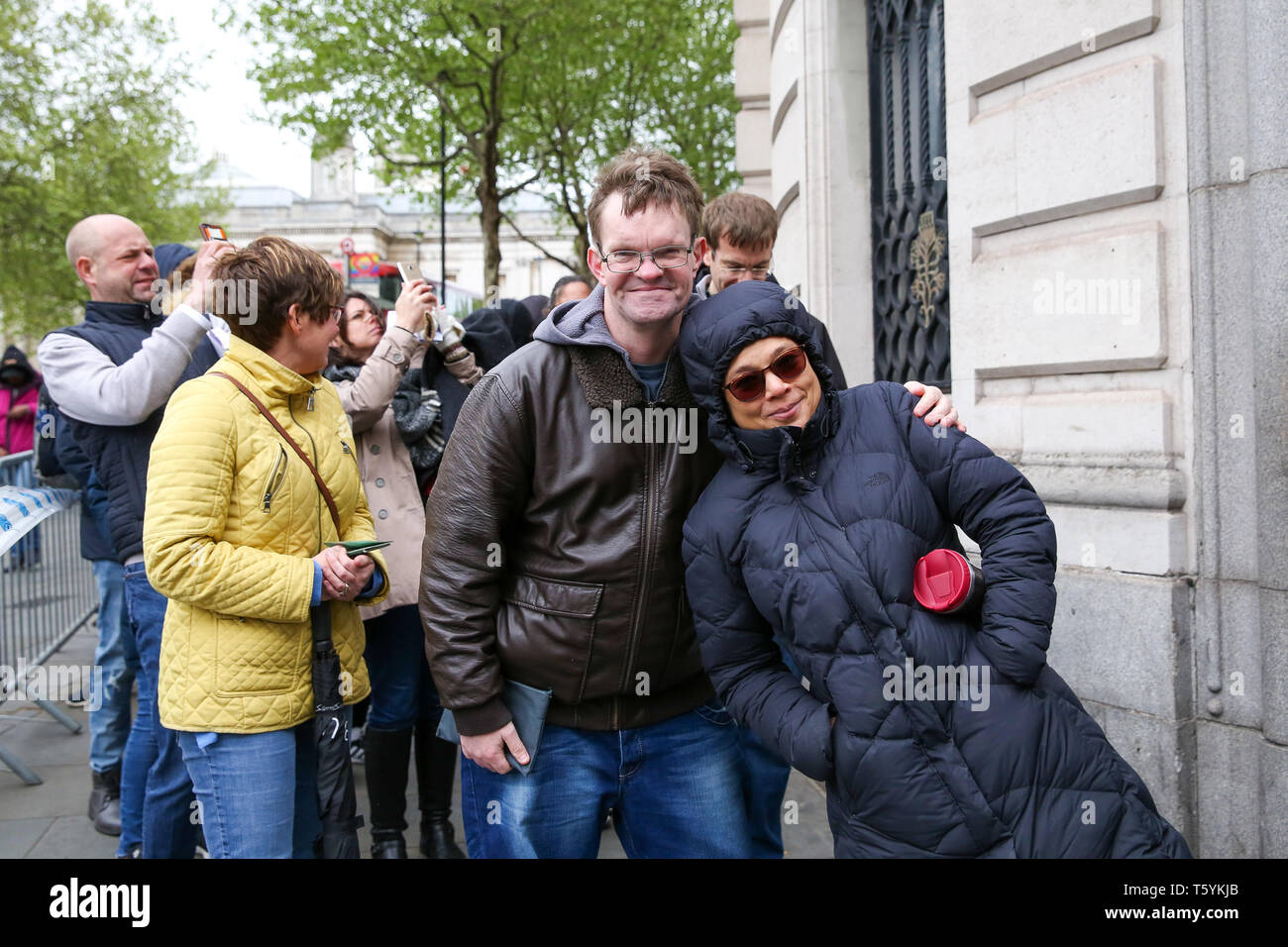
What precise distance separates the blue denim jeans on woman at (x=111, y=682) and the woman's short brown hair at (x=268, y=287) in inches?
98.8

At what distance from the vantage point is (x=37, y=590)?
716 cm

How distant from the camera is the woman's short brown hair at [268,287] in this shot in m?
2.88

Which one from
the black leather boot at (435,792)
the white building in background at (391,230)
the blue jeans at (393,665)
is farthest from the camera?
the white building in background at (391,230)

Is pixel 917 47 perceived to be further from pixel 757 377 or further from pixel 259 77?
pixel 259 77

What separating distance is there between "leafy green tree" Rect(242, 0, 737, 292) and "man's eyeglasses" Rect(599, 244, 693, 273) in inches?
603

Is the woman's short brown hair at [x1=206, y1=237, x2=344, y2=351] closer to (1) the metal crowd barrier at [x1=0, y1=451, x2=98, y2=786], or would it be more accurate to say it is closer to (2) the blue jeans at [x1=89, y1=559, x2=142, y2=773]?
(2) the blue jeans at [x1=89, y1=559, x2=142, y2=773]

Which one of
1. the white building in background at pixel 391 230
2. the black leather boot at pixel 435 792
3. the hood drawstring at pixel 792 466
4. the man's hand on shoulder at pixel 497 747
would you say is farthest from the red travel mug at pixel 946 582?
the white building in background at pixel 391 230

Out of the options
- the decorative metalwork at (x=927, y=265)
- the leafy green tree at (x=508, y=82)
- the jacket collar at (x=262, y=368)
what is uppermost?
the leafy green tree at (x=508, y=82)

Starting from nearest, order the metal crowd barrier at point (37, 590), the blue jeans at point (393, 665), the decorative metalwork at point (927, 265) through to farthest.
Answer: the blue jeans at point (393, 665) < the metal crowd barrier at point (37, 590) < the decorative metalwork at point (927, 265)

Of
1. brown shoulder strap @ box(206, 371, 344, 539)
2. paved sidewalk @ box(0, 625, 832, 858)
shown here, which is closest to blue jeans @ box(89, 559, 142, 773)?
paved sidewalk @ box(0, 625, 832, 858)

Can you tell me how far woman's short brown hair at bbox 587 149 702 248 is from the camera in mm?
2461

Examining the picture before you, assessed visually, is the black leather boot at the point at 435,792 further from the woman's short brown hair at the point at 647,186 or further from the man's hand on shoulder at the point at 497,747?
the woman's short brown hair at the point at 647,186

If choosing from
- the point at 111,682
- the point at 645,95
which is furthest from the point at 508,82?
the point at 111,682

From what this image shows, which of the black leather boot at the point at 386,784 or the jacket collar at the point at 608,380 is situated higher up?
the jacket collar at the point at 608,380
